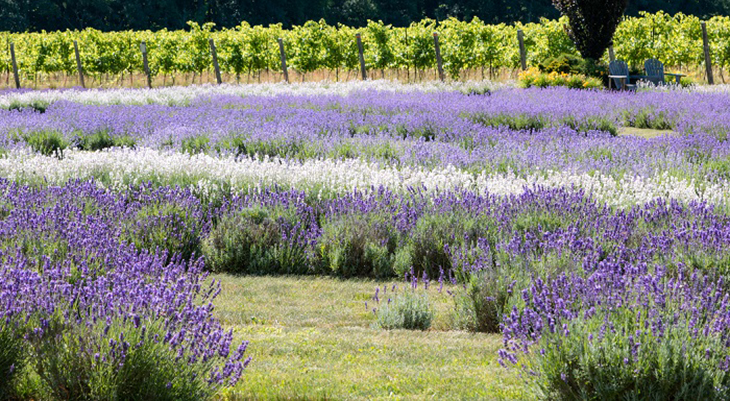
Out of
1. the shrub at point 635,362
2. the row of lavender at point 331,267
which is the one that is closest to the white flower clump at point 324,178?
the row of lavender at point 331,267

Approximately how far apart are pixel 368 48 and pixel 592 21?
46.3ft

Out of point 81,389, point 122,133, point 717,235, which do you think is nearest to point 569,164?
point 717,235

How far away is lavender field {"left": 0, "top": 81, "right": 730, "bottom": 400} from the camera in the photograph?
11.2 ft

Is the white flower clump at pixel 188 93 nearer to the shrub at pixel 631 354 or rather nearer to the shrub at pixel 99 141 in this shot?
the shrub at pixel 99 141

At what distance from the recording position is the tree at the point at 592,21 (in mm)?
23688

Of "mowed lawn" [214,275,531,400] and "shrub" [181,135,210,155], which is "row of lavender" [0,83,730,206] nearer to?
"shrub" [181,135,210,155]

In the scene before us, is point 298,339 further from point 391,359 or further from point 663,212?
point 663,212

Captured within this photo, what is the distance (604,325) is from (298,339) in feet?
6.60

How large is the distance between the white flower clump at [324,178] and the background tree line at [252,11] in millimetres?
49122

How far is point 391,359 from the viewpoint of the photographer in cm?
444

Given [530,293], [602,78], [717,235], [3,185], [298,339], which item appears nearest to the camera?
[530,293]

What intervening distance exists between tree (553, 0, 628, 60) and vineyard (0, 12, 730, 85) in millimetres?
3338

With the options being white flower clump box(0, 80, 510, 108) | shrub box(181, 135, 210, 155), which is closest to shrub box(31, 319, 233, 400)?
shrub box(181, 135, 210, 155)

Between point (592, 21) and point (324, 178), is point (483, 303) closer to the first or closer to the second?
point (324, 178)
